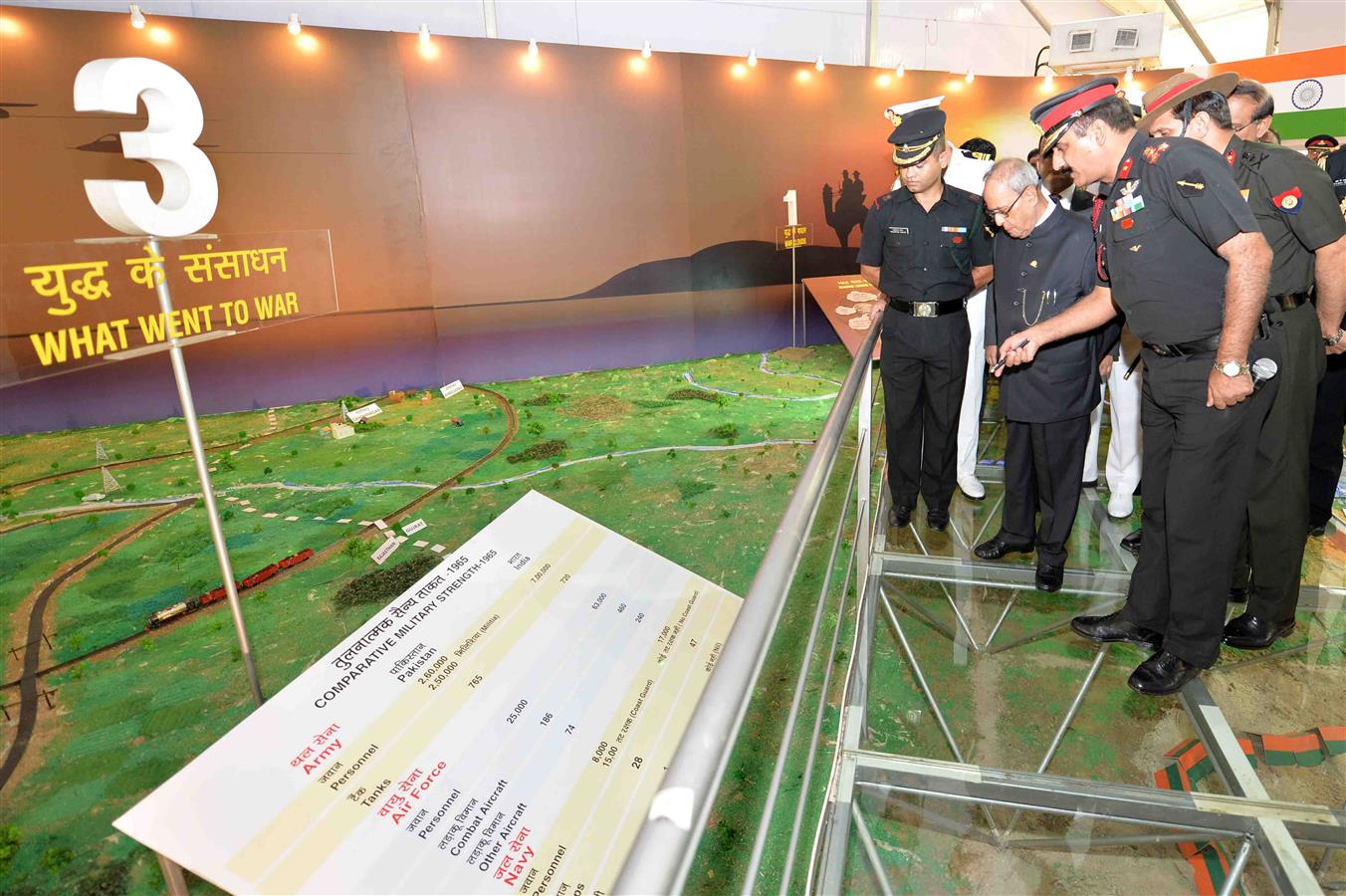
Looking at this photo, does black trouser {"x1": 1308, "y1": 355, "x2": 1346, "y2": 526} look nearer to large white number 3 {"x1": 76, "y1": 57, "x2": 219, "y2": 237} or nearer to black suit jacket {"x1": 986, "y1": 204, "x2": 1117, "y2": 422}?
black suit jacket {"x1": 986, "y1": 204, "x2": 1117, "y2": 422}

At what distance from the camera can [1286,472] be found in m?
1.70

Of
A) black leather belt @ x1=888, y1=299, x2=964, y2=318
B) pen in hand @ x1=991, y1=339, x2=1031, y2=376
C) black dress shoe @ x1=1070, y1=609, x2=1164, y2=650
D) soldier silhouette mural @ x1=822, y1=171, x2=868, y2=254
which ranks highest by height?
soldier silhouette mural @ x1=822, y1=171, x2=868, y2=254

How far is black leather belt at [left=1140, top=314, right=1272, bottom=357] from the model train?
10.1ft

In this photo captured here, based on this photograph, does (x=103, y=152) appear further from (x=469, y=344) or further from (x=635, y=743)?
(x=635, y=743)

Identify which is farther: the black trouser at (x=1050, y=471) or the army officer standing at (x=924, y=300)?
the army officer standing at (x=924, y=300)

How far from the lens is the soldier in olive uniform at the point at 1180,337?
1444mm

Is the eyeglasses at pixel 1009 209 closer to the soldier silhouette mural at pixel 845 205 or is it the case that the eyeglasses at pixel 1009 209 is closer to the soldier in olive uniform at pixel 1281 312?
the soldier in olive uniform at pixel 1281 312

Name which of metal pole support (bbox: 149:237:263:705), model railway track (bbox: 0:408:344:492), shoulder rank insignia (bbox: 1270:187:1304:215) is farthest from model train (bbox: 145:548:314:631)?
shoulder rank insignia (bbox: 1270:187:1304:215)

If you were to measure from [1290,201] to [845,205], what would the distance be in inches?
232

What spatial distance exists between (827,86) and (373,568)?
6420 millimetres

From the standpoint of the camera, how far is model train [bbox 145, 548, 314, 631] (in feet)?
8.91

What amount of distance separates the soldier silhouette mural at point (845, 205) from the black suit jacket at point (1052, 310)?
A: 18.3ft

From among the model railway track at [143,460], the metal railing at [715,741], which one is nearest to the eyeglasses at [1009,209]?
the metal railing at [715,741]

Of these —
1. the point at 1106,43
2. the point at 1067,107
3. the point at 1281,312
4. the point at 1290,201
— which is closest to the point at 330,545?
the point at 1067,107
